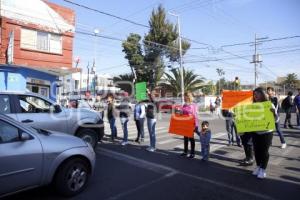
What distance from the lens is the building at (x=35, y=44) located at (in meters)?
15.5

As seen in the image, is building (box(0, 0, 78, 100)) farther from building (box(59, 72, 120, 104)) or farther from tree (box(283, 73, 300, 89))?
tree (box(283, 73, 300, 89))

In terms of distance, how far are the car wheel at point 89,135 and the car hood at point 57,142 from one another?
3.66m

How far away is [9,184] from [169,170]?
3.67 metres

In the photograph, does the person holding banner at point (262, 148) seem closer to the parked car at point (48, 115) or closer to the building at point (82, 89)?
the parked car at point (48, 115)

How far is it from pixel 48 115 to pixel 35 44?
10.6 metres

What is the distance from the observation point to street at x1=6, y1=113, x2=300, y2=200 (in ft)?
18.2

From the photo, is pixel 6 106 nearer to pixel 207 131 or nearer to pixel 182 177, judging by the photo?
pixel 182 177

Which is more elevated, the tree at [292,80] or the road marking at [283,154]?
the tree at [292,80]

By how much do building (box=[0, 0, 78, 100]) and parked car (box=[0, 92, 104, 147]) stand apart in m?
7.35

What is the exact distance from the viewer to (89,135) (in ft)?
30.7

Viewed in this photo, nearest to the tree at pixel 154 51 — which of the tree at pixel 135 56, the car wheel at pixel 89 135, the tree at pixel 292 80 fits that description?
the tree at pixel 135 56

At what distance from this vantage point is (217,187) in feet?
19.6

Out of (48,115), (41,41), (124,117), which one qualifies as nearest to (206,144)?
(124,117)

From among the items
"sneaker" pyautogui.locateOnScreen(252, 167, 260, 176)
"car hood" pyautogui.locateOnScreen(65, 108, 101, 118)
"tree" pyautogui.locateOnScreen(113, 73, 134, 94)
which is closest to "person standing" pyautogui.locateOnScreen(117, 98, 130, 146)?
"car hood" pyautogui.locateOnScreen(65, 108, 101, 118)
